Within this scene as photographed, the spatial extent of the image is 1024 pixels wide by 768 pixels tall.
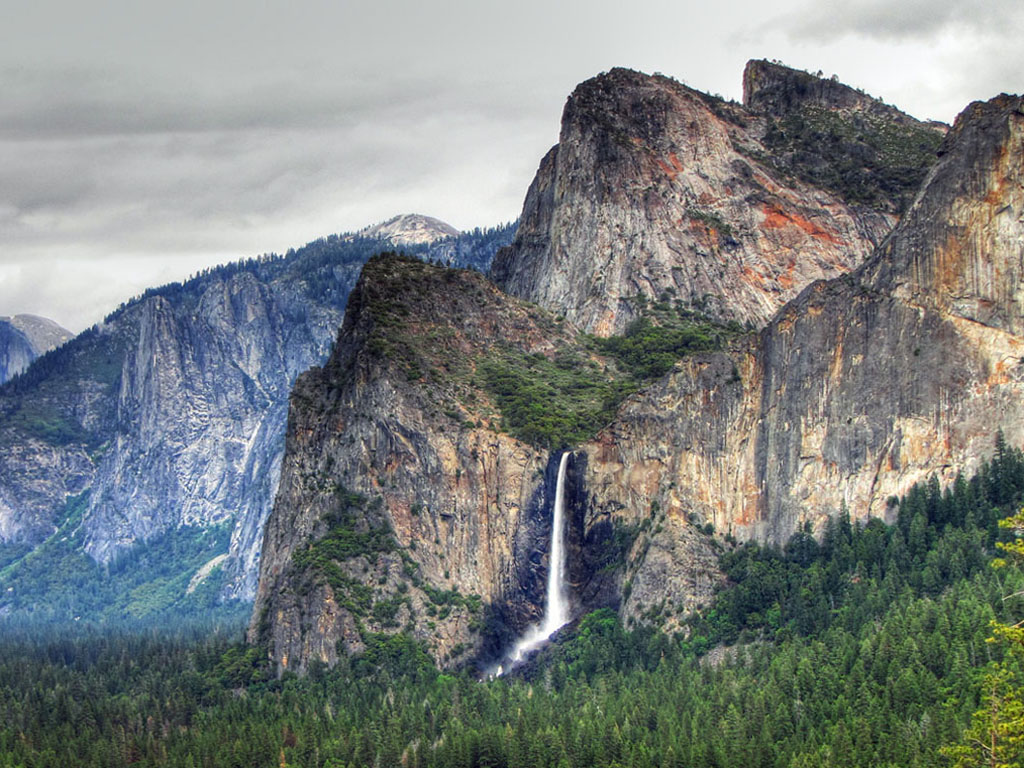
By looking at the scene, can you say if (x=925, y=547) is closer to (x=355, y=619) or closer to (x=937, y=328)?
(x=937, y=328)

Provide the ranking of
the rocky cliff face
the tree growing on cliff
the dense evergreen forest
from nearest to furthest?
the tree growing on cliff → the dense evergreen forest → the rocky cliff face

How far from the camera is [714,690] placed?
6299 inches

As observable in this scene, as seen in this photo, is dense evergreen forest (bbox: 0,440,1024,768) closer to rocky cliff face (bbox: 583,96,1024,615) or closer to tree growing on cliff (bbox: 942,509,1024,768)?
rocky cliff face (bbox: 583,96,1024,615)

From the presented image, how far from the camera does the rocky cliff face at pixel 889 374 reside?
179 metres

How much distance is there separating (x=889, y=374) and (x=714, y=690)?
42118 millimetres

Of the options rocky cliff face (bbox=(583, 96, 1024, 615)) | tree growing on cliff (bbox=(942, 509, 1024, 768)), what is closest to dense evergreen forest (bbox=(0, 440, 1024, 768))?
rocky cliff face (bbox=(583, 96, 1024, 615))

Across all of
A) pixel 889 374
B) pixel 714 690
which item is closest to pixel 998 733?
pixel 714 690

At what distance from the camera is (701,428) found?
7854 inches

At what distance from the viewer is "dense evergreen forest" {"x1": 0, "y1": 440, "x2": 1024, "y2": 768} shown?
469 ft

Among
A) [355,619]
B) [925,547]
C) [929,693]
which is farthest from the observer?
[355,619]

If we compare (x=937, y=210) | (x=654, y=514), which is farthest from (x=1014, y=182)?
(x=654, y=514)

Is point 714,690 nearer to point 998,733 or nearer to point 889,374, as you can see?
point 889,374

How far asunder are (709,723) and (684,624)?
3557 centimetres

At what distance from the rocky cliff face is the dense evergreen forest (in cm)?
428
